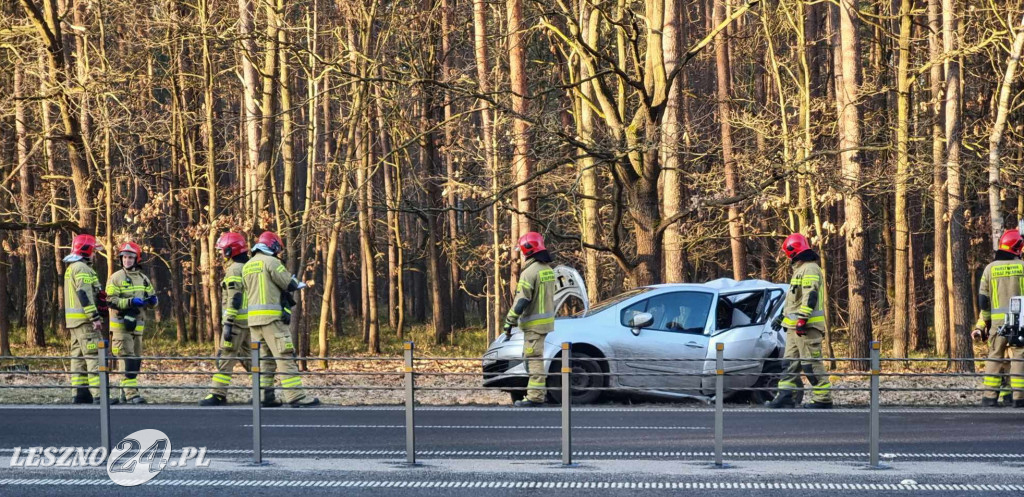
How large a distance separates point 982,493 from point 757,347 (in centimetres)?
611

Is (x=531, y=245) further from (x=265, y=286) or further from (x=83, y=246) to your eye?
(x=83, y=246)

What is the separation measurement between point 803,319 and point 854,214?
8700 mm

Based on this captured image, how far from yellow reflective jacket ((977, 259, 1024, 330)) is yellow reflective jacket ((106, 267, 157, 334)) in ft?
35.4

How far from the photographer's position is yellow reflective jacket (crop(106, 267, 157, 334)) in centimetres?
1458

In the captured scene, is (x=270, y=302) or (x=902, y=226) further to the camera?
(x=902, y=226)

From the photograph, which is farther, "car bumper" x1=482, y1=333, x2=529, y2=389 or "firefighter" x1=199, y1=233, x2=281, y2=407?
"car bumper" x1=482, y1=333, x2=529, y2=389

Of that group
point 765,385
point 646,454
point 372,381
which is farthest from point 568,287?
point 372,381

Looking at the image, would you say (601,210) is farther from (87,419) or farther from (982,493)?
(982,493)

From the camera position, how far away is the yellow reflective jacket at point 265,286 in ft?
42.9

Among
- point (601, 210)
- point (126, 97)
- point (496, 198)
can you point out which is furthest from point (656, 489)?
point (126, 97)

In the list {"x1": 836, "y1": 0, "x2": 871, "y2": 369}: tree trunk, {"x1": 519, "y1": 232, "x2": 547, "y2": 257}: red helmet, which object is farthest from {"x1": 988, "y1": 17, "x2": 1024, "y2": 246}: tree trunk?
{"x1": 519, "y1": 232, "x2": 547, "y2": 257}: red helmet

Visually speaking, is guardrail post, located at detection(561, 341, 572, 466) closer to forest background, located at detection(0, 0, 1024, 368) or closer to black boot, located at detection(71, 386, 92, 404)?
forest background, located at detection(0, 0, 1024, 368)

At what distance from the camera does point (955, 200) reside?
2027cm

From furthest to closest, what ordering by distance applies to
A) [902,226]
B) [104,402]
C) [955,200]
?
[902,226], [955,200], [104,402]
